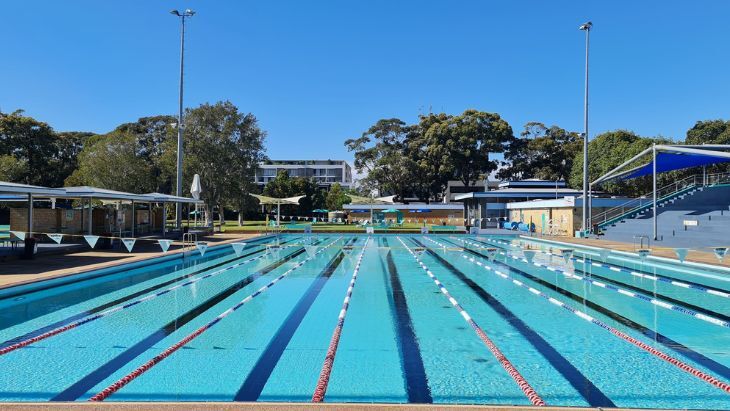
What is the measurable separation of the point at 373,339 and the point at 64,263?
34.1 ft

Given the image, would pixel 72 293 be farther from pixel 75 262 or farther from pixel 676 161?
pixel 676 161

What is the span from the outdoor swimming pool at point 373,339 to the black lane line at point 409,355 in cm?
3

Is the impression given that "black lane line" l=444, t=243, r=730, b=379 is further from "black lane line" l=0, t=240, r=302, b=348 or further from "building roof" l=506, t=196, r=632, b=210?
"building roof" l=506, t=196, r=632, b=210

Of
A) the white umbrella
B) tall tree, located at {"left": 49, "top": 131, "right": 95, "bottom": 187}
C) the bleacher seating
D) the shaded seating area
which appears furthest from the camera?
tall tree, located at {"left": 49, "top": 131, "right": 95, "bottom": 187}

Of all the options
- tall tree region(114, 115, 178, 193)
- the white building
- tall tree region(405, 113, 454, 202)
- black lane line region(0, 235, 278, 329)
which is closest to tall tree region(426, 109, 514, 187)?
tall tree region(405, 113, 454, 202)

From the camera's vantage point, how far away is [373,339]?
6.11 metres

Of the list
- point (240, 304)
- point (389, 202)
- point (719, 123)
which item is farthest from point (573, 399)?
point (719, 123)

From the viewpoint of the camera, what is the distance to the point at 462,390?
439 cm

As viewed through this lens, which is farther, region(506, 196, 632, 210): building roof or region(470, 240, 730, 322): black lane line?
region(506, 196, 632, 210): building roof

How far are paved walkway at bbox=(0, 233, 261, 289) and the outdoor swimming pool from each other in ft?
1.98

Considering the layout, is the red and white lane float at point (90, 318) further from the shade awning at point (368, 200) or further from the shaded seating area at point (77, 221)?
the shade awning at point (368, 200)

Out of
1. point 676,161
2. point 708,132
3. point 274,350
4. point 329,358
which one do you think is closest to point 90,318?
point 274,350

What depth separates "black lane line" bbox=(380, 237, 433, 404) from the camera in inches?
170

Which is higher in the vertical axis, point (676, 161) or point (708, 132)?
point (708, 132)
